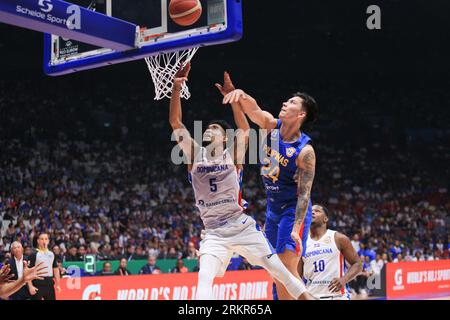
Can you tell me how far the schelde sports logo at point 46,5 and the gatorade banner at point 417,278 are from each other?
11682 mm

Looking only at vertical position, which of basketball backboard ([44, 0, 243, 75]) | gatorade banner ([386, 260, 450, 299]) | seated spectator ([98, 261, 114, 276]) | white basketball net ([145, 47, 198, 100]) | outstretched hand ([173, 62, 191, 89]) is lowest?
gatorade banner ([386, 260, 450, 299])

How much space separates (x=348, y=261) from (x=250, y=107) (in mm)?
1984

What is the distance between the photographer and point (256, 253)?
17.1 feet

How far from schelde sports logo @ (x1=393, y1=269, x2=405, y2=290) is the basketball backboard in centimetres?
1102

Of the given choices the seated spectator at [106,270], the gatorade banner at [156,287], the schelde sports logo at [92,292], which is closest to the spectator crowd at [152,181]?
the seated spectator at [106,270]

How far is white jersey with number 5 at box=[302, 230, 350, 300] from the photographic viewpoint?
20.7 feet

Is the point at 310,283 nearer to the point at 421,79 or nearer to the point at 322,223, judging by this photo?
the point at 322,223

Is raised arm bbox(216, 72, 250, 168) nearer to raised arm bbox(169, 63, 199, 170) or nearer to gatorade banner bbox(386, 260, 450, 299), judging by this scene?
raised arm bbox(169, 63, 199, 170)

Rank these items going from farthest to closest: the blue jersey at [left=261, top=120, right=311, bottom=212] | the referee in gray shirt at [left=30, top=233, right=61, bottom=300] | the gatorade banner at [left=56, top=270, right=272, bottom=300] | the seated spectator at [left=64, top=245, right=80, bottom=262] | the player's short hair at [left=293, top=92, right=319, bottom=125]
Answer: the seated spectator at [left=64, top=245, right=80, bottom=262], the gatorade banner at [left=56, top=270, right=272, bottom=300], the referee in gray shirt at [left=30, top=233, right=61, bottom=300], the player's short hair at [left=293, top=92, right=319, bottom=125], the blue jersey at [left=261, top=120, right=311, bottom=212]

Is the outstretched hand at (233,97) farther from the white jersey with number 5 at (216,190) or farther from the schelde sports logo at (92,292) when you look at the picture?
the schelde sports logo at (92,292)

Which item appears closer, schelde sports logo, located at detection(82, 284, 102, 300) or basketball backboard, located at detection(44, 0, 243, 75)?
basketball backboard, located at detection(44, 0, 243, 75)

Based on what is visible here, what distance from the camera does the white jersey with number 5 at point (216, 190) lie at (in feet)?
17.4

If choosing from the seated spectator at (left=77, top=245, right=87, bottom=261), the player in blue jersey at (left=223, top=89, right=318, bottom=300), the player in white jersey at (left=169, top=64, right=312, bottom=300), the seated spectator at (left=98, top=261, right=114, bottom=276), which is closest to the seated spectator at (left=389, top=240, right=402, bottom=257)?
the seated spectator at (left=98, top=261, right=114, bottom=276)

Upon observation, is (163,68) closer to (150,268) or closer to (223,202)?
(223,202)
